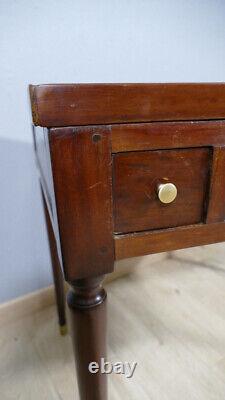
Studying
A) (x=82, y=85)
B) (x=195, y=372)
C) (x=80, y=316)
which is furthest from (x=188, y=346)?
(x=82, y=85)

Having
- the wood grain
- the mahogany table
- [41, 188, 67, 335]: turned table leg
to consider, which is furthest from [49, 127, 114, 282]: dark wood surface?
[41, 188, 67, 335]: turned table leg

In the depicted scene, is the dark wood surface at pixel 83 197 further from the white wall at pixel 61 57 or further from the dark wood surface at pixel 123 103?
the white wall at pixel 61 57

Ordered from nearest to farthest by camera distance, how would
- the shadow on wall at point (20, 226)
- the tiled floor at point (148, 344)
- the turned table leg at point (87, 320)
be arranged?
the turned table leg at point (87, 320) → the tiled floor at point (148, 344) → the shadow on wall at point (20, 226)

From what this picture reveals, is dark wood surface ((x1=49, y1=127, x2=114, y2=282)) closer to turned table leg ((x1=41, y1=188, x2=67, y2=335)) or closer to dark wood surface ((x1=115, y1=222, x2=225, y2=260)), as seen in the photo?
dark wood surface ((x1=115, y1=222, x2=225, y2=260))

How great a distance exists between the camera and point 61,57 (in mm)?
894

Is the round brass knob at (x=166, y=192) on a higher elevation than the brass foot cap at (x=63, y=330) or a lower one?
higher

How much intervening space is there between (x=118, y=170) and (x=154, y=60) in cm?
81

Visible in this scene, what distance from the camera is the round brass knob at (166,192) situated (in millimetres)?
376

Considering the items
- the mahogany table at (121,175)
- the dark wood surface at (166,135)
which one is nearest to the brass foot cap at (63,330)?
the mahogany table at (121,175)

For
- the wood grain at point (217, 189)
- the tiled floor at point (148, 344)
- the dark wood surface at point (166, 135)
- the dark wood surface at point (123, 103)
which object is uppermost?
the dark wood surface at point (123, 103)

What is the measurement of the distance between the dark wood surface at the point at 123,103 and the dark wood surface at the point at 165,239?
0.49 feet

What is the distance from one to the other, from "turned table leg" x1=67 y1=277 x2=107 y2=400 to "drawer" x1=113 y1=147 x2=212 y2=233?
0.30 ft

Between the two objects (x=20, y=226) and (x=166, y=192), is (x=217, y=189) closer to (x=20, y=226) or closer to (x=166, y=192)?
(x=166, y=192)

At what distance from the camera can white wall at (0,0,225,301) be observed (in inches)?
33.3
